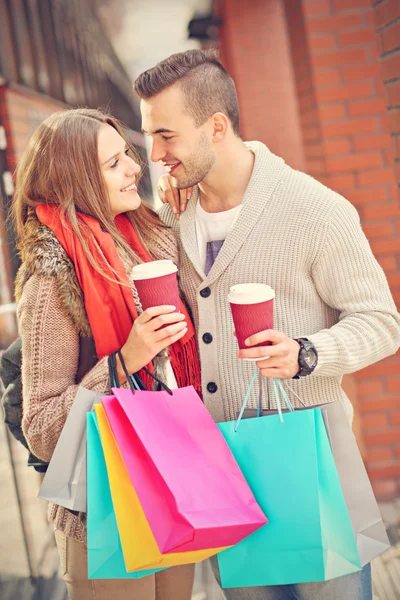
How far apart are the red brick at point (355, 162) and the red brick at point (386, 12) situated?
1.69 meters

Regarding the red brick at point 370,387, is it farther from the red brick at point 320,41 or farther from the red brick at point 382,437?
the red brick at point 320,41

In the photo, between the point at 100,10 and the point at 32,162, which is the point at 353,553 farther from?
the point at 100,10

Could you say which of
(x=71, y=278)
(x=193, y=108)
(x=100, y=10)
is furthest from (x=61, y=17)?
(x=71, y=278)

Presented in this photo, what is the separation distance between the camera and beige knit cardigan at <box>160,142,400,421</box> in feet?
6.57

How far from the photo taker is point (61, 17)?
6.74 m

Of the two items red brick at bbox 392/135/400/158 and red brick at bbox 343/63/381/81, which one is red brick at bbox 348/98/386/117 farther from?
red brick at bbox 392/135/400/158

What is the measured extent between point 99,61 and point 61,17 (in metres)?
4.22

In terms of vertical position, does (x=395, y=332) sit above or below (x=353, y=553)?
above

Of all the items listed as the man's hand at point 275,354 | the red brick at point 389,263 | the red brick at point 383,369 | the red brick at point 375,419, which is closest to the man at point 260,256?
the man's hand at point 275,354

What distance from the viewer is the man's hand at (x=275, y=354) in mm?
1691

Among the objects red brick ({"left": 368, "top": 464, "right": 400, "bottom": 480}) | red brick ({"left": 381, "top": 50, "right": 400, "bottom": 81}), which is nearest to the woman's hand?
red brick ({"left": 381, "top": 50, "right": 400, "bottom": 81})

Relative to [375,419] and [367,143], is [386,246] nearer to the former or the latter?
[367,143]

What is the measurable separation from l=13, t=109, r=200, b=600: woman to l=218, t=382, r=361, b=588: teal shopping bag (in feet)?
1.26

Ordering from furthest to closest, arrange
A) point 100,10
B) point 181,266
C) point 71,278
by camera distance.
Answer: point 100,10
point 181,266
point 71,278
